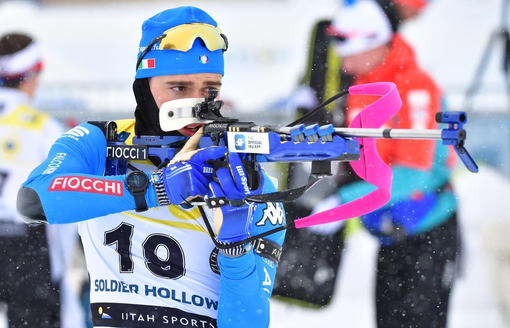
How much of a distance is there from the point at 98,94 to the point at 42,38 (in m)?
0.53

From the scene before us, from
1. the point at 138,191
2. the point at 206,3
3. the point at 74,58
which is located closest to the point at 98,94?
the point at 74,58

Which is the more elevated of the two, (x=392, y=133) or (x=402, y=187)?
(x=402, y=187)

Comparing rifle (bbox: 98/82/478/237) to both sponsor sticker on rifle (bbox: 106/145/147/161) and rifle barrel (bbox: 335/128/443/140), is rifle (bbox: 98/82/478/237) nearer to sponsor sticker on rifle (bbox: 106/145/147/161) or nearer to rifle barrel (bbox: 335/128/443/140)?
rifle barrel (bbox: 335/128/443/140)

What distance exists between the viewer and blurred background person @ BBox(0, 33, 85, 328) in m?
4.28

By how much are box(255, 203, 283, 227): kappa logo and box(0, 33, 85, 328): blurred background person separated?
2372 mm

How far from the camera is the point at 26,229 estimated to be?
171 inches

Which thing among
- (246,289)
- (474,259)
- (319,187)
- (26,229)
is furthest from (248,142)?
(26,229)

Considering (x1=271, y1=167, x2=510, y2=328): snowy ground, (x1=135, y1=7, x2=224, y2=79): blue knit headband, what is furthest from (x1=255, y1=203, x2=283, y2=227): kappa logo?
(x1=271, y1=167, x2=510, y2=328): snowy ground

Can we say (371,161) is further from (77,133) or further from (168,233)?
(77,133)

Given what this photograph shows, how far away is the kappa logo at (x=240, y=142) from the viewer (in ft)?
6.18

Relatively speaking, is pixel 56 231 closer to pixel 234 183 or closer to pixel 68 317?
pixel 68 317

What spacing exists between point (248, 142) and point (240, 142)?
0.08ft

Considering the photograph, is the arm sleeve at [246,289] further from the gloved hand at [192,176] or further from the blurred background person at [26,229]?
the blurred background person at [26,229]

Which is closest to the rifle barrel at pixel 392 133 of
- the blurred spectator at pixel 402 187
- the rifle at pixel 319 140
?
the rifle at pixel 319 140
